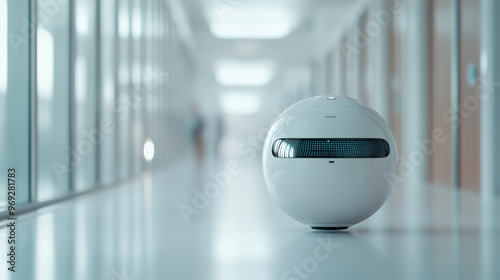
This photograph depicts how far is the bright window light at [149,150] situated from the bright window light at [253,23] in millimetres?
3900

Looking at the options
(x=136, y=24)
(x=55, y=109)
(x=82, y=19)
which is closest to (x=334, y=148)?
(x=55, y=109)

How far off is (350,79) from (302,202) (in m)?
13.9

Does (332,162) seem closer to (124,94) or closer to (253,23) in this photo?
(124,94)

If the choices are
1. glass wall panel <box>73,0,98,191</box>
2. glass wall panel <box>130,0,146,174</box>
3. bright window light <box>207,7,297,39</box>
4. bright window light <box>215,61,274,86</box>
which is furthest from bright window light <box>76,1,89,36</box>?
bright window light <box>215,61,274,86</box>

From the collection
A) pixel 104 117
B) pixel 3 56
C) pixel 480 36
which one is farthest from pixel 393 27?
pixel 3 56

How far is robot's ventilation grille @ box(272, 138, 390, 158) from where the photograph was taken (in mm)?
3564

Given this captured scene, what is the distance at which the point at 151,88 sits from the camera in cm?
1405

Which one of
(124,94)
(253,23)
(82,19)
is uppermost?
(253,23)

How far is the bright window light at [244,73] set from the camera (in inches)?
1061

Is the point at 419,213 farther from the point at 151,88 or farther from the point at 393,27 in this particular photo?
the point at 151,88

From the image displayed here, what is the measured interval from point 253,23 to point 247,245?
590 inches

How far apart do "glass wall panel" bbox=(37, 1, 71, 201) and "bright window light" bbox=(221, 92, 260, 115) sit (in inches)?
1247

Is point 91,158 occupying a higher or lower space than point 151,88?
lower

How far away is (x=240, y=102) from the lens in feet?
144
